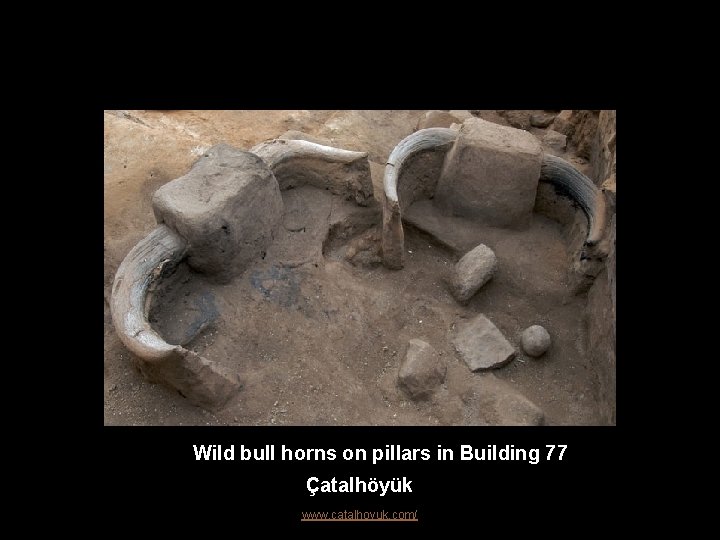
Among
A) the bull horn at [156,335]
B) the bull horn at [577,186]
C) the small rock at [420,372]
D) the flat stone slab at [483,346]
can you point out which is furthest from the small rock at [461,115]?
the bull horn at [156,335]

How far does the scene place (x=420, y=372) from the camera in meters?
5.25

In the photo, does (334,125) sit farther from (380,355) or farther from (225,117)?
(380,355)

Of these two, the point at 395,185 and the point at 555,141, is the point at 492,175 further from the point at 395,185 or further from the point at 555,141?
the point at 555,141

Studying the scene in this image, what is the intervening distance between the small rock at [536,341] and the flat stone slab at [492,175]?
1165 millimetres

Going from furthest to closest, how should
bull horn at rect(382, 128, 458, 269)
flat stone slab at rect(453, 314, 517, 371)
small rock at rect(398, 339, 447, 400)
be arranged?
bull horn at rect(382, 128, 458, 269), flat stone slab at rect(453, 314, 517, 371), small rock at rect(398, 339, 447, 400)

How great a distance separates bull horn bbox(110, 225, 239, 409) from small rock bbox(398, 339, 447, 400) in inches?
51.4

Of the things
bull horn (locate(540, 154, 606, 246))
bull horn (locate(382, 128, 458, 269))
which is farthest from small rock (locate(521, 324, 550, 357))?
bull horn (locate(382, 128, 458, 269))

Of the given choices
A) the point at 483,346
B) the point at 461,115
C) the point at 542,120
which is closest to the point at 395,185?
the point at 483,346

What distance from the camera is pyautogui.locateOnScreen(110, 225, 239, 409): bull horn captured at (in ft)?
15.3

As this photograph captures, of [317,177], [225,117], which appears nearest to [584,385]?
[317,177]

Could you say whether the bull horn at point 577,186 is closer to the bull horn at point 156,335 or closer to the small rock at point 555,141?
Result: the small rock at point 555,141

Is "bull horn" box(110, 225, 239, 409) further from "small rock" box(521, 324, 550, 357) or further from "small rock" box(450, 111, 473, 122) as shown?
"small rock" box(450, 111, 473, 122)

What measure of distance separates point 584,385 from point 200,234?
10.9 ft

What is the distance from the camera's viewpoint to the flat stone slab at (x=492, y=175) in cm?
614
